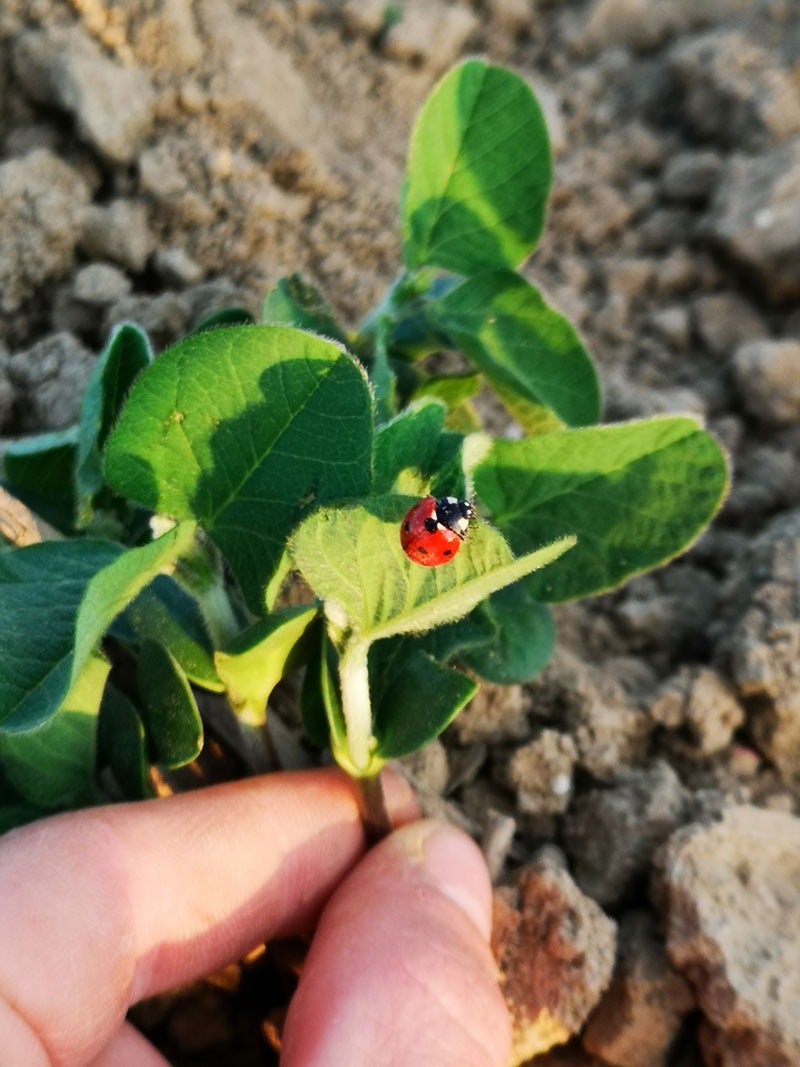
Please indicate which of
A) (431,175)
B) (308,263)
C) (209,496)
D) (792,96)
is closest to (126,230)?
(308,263)

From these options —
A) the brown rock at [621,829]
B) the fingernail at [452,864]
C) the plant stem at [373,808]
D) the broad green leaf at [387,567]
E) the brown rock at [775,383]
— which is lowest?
the brown rock at [621,829]

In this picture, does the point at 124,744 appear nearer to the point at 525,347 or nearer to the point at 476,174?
the point at 525,347

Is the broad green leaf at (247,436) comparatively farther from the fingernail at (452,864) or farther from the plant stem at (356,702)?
the fingernail at (452,864)


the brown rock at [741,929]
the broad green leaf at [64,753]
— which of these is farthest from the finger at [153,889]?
the brown rock at [741,929]

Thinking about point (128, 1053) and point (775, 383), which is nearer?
point (128, 1053)

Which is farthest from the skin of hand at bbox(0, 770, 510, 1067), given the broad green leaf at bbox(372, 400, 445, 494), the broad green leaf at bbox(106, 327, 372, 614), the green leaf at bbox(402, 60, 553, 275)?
the green leaf at bbox(402, 60, 553, 275)

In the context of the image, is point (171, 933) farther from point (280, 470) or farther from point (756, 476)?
point (756, 476)

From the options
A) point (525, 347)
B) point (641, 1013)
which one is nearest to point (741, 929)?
point (641, 1013)
